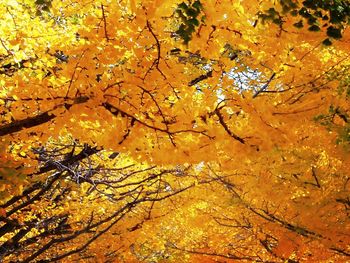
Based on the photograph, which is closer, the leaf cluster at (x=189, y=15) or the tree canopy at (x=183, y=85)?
the leaf cluster at (x=189, y=15)

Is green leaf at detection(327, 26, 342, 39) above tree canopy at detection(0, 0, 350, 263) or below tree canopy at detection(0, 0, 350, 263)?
below

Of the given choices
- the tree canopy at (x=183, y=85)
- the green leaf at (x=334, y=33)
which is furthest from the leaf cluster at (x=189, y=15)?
the green leaf at (x=334, y=33)

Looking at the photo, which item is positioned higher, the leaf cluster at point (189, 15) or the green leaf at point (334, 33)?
the leaf cluster at point (189, 15)

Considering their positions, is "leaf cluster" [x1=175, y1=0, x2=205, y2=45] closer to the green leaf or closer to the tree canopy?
the tree canopy

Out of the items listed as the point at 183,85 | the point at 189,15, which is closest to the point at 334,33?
the point at 189,15

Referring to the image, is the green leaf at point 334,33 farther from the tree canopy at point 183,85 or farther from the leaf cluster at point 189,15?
the leaf cluster at point 189,15

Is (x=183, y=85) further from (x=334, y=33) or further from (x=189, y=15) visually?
(x=334, y=33)

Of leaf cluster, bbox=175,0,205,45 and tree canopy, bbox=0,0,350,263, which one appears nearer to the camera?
leaf cluster, bbox=175,0,205,45

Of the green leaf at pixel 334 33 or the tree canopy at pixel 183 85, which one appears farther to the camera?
the tree canopy at pixel 183 85

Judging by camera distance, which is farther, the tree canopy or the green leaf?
the tree canopy

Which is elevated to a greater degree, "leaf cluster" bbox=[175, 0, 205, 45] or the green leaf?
"leaf cluster" bbox=[175, 0, 205, 45]

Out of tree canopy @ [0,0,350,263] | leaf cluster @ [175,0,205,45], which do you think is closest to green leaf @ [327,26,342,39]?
tree canopy @ [0,0,350,263]

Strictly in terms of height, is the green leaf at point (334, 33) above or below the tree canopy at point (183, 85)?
below

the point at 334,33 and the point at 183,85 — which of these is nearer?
the point at 334,33
